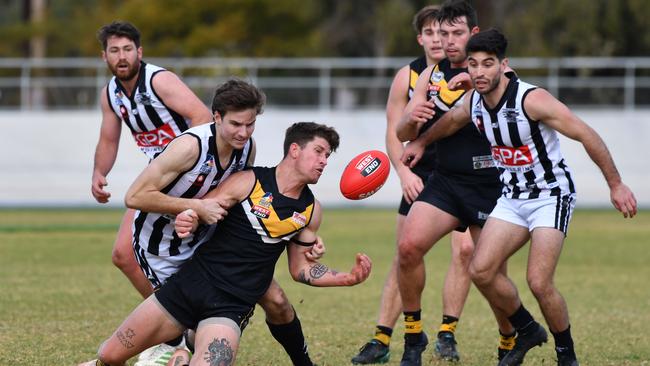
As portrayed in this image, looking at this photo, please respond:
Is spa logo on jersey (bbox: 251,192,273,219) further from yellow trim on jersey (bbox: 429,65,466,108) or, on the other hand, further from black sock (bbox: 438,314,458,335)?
black sock (bbox: 438,314,458,335)

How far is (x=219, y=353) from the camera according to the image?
577 centimetres

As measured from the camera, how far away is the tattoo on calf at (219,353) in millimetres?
5742

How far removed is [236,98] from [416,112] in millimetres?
1508

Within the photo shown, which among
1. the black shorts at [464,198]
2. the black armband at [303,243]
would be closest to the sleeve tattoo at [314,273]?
the black armband at [303,243]

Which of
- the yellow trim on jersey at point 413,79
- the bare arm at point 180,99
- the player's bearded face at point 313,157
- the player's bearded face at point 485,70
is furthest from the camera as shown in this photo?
the yellow trim on jersey at point 413,79

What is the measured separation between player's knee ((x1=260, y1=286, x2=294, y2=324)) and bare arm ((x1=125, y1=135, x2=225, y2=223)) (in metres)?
0.60

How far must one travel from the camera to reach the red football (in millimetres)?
6312

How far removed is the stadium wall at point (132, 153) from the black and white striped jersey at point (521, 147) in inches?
630

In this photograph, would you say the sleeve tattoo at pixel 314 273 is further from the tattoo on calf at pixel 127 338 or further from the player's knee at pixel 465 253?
the player's knee at pixel 465 253

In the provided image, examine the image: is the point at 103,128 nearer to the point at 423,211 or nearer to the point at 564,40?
the point at 423,211

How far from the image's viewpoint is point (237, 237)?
6148mm

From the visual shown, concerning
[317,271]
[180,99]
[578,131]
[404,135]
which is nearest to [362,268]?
[317,271]

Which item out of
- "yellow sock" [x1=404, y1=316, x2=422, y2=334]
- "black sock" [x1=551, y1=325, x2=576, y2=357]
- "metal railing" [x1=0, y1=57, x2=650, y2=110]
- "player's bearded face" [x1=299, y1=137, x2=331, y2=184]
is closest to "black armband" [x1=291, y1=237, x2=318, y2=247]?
"player's bearded face" [x1=299, y1=137, x2=331, y2=184]

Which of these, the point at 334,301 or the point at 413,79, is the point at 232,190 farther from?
the point at 334,301
